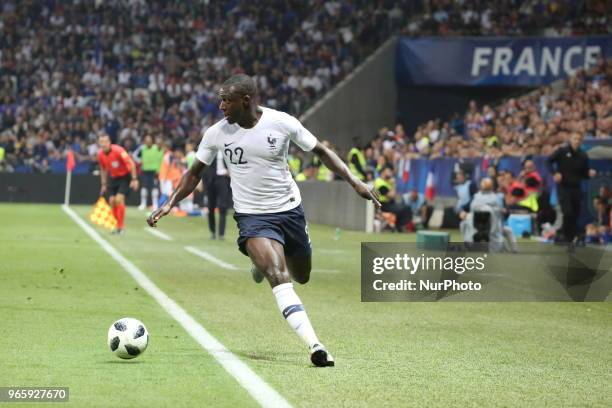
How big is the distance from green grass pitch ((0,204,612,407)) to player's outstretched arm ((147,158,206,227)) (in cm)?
95

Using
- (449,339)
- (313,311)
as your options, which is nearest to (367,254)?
(313,311)

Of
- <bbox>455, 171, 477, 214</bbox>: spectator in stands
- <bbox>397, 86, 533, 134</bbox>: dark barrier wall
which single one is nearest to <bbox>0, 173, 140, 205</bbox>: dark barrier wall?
<bbox>397, 86, 533, 134</bbox>: dark barrier wall

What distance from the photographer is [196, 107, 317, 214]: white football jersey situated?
969cm

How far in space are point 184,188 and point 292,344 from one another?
1458mm

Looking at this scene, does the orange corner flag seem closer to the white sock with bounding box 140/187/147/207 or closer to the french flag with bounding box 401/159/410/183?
the french flag with bounding box 401/159/410/183

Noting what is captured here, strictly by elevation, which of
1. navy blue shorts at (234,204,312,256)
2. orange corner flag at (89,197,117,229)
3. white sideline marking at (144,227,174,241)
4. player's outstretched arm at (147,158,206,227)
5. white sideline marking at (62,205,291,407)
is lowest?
white sideline marking at (144,227,174,241)

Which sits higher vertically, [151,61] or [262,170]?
[151,61]

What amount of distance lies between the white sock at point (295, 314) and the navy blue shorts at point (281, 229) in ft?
1.66

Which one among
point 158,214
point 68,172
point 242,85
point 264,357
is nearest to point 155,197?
point 68,172

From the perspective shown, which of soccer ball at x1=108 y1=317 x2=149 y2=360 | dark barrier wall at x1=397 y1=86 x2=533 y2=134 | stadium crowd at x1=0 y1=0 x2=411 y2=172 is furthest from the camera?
stadium crowd at x1=0 y1=0 x2=411 y2=172

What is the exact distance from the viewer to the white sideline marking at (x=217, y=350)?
7500mm

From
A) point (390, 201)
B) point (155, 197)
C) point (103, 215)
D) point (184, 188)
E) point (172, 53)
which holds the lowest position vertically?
point (155, 197)

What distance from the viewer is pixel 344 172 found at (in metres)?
9.62

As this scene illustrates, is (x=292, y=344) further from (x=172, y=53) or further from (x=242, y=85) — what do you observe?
(x=172, y=53)
